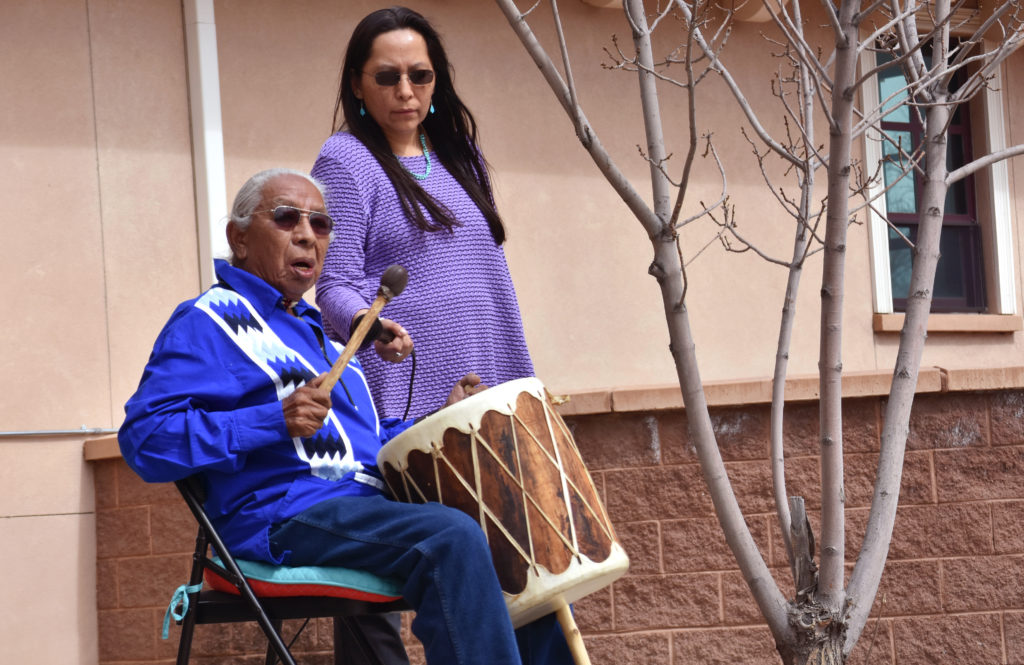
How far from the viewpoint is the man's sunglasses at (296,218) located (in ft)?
8.23

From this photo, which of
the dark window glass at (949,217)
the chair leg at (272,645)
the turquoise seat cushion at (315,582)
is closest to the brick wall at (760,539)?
the chair leg at (272,645)

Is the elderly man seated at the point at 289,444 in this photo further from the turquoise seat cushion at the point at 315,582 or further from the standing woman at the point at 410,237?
the standing woman at the point at 410,237

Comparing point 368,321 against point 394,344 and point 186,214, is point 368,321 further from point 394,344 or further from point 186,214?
point 186,214

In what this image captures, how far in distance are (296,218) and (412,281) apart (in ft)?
1.09

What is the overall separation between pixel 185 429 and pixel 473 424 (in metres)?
0.52

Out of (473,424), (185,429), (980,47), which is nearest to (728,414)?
(473,424)

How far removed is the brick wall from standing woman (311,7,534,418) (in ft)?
5.62

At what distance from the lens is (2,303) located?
15.8ft

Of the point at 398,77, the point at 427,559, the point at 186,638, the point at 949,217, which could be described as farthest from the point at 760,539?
the point at 949,217

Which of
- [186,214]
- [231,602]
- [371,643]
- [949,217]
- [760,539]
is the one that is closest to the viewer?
[231,602]

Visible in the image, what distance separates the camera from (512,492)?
7.75 feet

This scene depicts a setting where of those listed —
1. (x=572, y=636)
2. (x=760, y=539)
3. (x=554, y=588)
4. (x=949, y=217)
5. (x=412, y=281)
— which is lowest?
(x=760, y=539)

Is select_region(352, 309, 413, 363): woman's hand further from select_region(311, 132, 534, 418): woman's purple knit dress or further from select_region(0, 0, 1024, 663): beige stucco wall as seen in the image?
select_region(0, 0, 1024, 663): beige stucco wall

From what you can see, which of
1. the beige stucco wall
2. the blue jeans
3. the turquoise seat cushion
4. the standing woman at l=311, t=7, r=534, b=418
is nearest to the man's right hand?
the blue jeans
